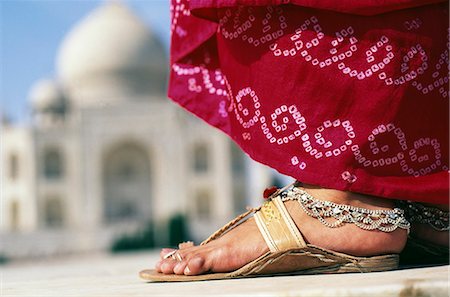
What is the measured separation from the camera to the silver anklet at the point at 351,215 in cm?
107

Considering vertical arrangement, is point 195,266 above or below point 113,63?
below

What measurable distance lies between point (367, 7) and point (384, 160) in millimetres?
211

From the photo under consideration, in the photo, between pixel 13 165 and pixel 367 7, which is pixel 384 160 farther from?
pixel 13 165

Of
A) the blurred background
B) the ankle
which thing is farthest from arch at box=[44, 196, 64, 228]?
the ankle

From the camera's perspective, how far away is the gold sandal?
1028 millimetres

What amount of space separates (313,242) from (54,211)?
13759mm

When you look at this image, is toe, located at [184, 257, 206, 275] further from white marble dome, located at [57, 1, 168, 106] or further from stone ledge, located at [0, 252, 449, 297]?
white marble dome, located at [57, 1, 168, 106]

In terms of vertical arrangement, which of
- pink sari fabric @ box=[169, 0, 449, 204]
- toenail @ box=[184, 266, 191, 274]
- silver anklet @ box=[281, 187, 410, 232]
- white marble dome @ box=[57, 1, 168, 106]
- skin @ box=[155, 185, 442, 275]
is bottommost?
toenail @ box=[184, 266, 191, 274]

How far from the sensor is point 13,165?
1447 cm

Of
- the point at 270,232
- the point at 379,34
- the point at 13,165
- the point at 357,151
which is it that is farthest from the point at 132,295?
the point at 13,165

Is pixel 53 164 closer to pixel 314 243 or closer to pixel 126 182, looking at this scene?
pixel 126 182

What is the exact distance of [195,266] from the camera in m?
1.05

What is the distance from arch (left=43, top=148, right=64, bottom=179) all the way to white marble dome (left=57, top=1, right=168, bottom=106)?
1.13 metres

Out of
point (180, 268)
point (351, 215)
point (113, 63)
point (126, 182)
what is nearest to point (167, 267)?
point (180, 268)
